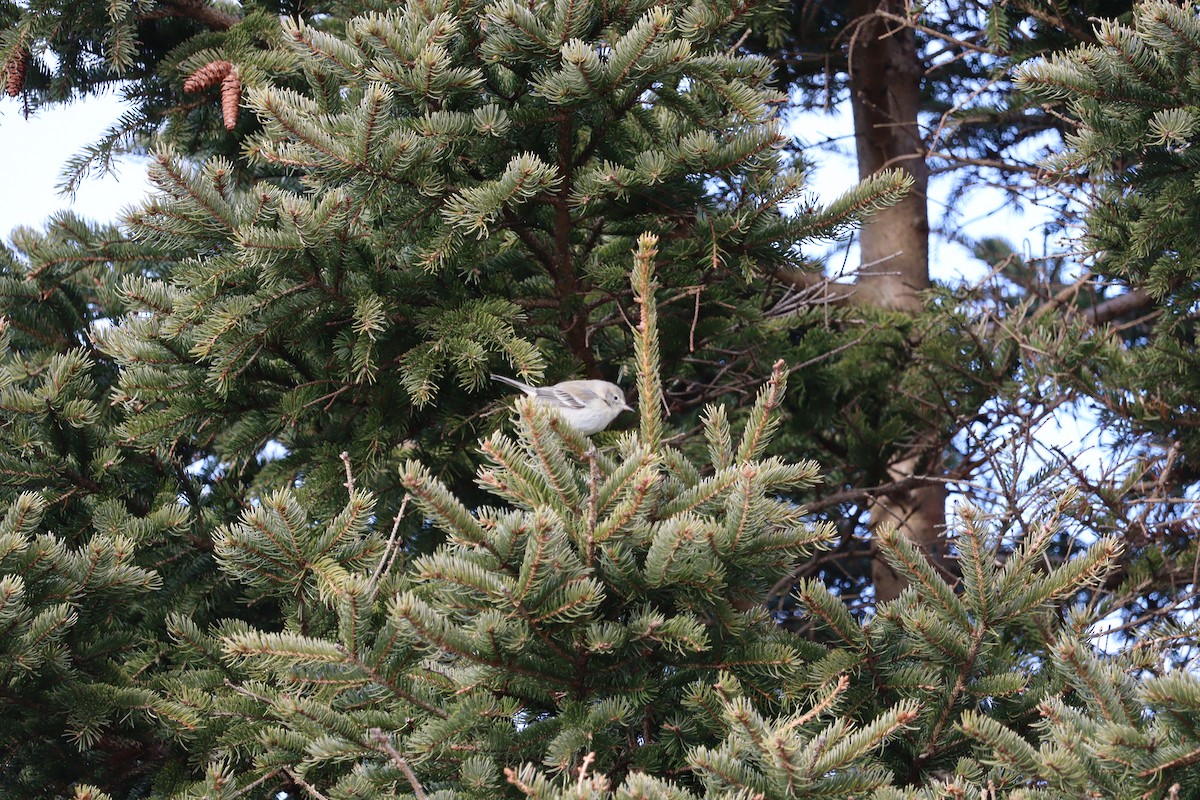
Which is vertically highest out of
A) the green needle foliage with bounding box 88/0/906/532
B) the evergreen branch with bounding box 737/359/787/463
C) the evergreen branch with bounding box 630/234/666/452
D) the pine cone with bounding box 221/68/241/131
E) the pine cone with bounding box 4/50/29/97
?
the pine cone with bounding box 4/50/29/97

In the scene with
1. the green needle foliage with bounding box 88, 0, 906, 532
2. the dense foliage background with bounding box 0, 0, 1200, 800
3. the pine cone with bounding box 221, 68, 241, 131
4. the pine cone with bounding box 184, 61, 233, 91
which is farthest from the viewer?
the pine cone with bounding box 184, 61, 233, 91

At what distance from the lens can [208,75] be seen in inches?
181

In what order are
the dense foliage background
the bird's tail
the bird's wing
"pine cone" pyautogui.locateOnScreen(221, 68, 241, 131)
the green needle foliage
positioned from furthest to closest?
"pine cone" pyautogui.locateOnScreen(221, 68, 241, 131), the bird's wing, the bird's tail, the green needle foliage, the dense foliage background

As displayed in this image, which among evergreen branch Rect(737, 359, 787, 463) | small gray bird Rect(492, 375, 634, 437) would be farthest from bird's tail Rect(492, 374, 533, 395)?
evergreen branch Rect(737, 359, 787, 463)

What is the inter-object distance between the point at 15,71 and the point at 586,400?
8.53 feet

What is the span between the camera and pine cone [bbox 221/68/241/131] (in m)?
4.43

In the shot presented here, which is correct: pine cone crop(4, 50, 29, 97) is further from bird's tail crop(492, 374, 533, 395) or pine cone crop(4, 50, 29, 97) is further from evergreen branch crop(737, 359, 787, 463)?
evergreen branch crop(737, 359, 787, 463)

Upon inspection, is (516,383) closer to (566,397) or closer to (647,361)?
(566,397)

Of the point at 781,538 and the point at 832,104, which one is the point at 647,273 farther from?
the point at 832,104

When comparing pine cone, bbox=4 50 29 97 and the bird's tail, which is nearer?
the bird's tail

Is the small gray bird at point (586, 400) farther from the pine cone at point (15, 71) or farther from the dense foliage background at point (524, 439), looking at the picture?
the pine cone at point (15, 71)

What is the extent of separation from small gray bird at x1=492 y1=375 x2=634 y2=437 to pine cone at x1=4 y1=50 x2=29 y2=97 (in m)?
2.27

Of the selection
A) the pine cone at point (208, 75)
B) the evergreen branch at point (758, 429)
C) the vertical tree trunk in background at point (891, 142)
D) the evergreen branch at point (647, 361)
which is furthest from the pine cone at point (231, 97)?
the vertical tree trunk in background at point (891, 142)

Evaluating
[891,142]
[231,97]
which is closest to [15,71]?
[231,97]
